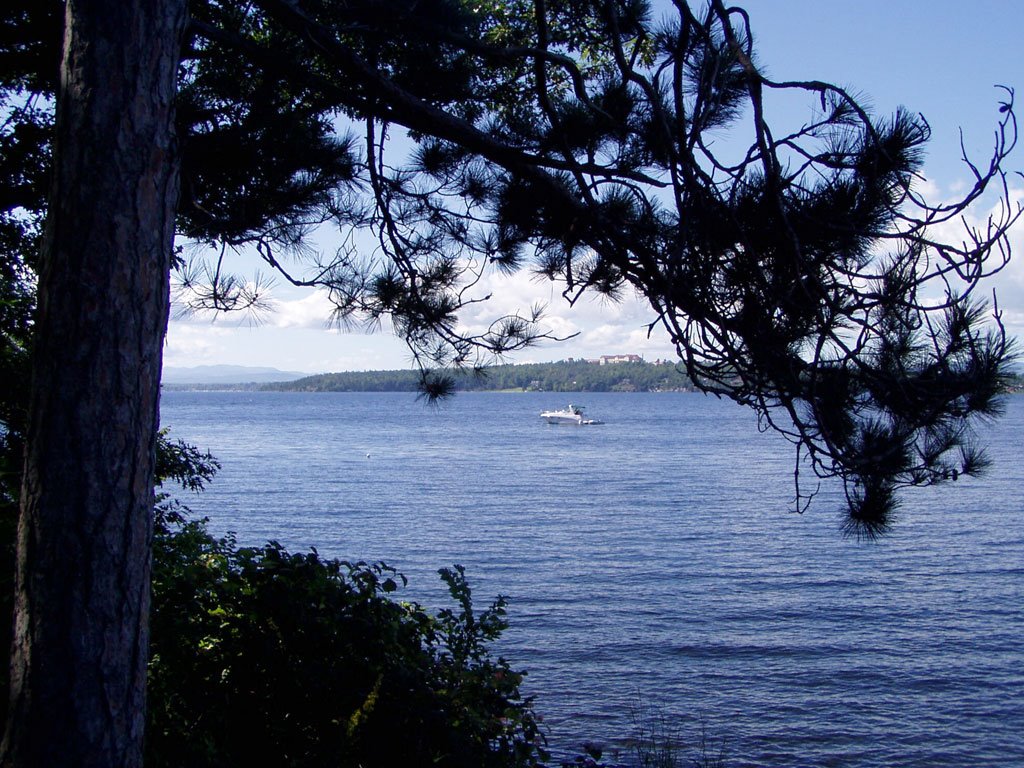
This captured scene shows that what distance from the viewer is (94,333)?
9.47 ft

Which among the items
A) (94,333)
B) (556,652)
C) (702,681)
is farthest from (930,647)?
(94,333)

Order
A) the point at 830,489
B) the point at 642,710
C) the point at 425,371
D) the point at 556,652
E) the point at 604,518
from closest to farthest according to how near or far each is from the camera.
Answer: the point at 425,371 < the point at 642,710 < the point at 556,652 < the point at 604,518 < the point at 830,489

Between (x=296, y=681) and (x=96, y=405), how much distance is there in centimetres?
230

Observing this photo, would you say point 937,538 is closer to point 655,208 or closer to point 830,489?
point 830,489

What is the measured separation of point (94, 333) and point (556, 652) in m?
11.3

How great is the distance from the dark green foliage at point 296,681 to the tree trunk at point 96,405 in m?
1.53

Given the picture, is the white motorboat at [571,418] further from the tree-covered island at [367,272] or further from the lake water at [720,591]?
the tree-covered island at [367,272]

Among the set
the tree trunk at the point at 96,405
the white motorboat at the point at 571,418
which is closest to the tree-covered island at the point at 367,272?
the tree trunk at the point at 96,405

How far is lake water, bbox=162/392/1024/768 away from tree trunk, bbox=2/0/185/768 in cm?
196

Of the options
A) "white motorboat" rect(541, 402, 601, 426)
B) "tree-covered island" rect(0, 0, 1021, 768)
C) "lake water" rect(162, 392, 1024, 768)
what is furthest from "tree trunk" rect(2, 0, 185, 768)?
"white motorboat" rect(541, 402, 601, 426)

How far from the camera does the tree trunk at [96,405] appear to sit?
280 cm

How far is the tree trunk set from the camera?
2803mm

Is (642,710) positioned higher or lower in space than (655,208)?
lower

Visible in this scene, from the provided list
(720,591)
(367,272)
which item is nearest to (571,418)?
(720,591)
